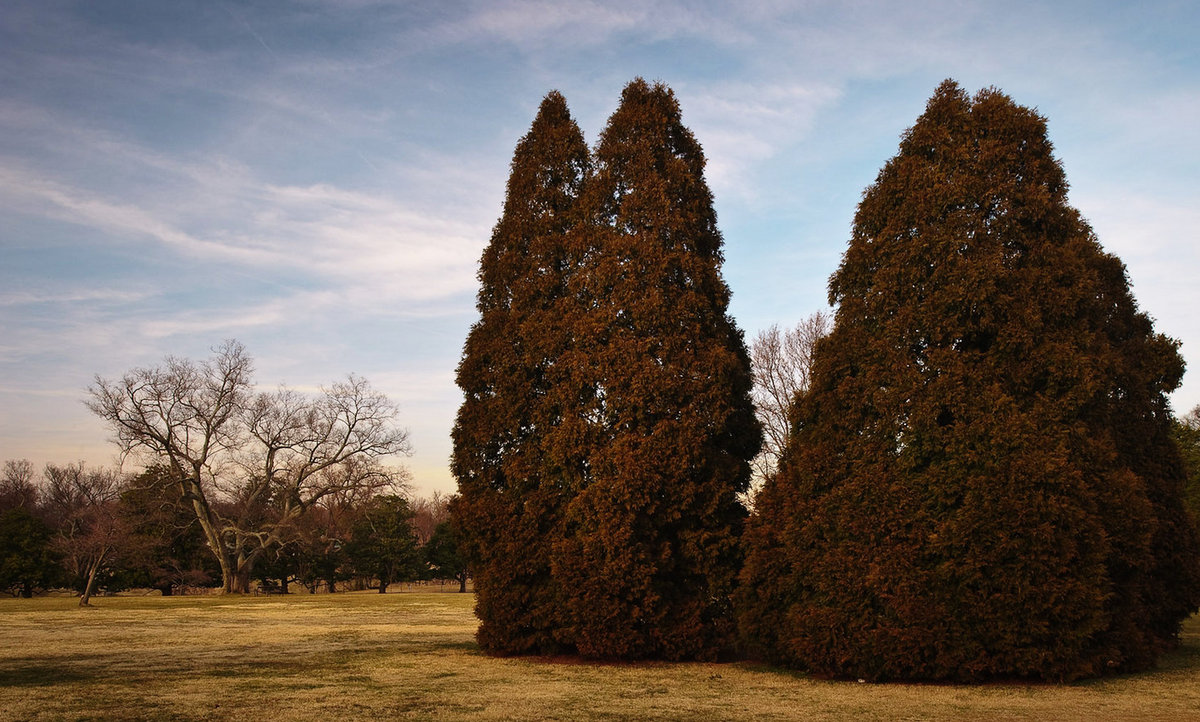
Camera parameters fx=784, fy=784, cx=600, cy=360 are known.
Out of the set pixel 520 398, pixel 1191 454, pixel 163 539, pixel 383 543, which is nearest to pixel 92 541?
pixel 163 539

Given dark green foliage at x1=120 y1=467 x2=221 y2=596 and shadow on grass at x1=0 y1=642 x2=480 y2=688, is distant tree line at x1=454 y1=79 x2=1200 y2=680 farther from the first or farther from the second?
dark green foliage at x1=120 y1=467 x2=221 y2=596

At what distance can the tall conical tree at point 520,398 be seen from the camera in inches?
496

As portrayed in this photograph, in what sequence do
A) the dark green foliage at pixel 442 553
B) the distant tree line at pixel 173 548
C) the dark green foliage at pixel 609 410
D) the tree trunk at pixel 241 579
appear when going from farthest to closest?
the dark green foliage at pixel 442 553
the tree trunk at pixel 241 579
the distant tree line at pixel 173 548
the dark green foliage at pixel 609 410

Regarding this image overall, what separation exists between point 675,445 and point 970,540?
14.0ft

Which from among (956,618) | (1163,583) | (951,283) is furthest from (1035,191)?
(1163,583)

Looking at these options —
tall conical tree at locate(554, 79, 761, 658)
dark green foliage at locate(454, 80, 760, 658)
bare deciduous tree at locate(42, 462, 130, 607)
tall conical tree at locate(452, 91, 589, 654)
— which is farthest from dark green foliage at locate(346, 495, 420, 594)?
tall conical tree at locate(554, 79, 761, 658)

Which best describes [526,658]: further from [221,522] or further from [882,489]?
[221,522]

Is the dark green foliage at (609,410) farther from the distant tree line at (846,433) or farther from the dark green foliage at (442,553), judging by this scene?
the dark green foliage at (442,553)

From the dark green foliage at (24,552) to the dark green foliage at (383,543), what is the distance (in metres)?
14.8

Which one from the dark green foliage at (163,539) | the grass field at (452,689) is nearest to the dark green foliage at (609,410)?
the grass field at (452,689)

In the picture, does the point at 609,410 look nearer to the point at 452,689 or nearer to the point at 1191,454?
the point at 452,689

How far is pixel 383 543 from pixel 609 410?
124 ft

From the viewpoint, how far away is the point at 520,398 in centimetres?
1335

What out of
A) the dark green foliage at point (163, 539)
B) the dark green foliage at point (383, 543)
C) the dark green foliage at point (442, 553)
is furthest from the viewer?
the dark green foliage at point (442, 553)
